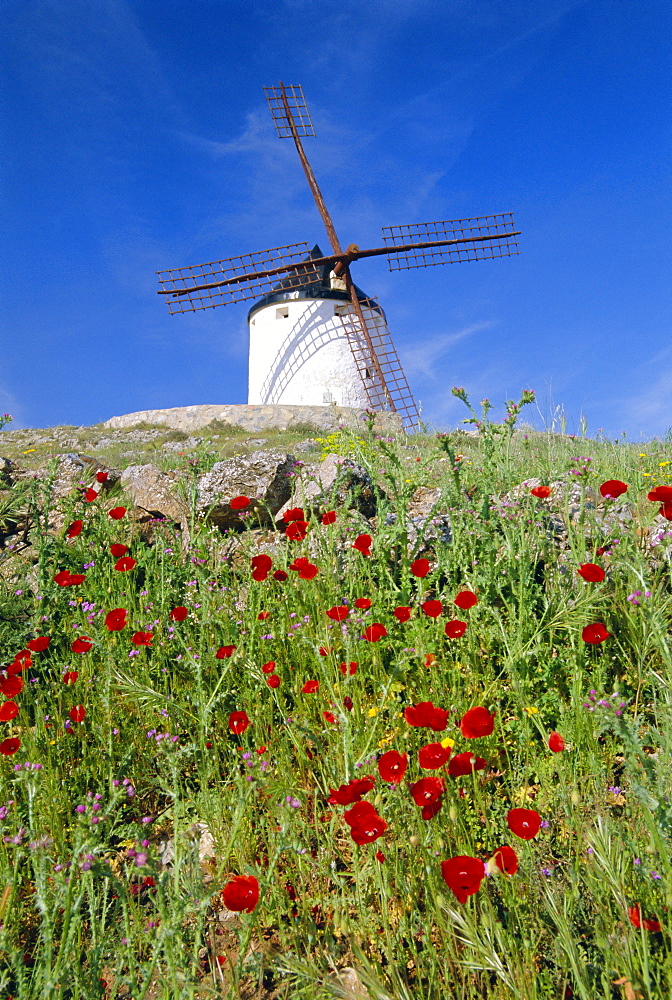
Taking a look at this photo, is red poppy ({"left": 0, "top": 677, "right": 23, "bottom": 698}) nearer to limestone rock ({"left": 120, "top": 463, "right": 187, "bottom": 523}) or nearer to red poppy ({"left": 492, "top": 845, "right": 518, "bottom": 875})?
red poppy ({"left": 492, "top": 845, "right": 518, "bottom": 875})

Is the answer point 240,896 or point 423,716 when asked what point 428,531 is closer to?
point 423,716

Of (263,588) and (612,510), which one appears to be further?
(612,510)

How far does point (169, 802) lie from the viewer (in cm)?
252

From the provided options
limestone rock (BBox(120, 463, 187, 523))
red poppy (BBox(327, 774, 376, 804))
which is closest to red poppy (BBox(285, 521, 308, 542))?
red poppy (BBox(327, 774, 376, 804))

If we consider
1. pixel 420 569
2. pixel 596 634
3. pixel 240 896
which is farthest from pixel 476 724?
pixel 420 569

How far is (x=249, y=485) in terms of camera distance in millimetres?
5004

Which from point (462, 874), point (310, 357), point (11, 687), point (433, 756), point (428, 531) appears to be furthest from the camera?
point (310, 357)

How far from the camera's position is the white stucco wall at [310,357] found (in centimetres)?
1956

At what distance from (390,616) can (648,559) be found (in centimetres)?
135

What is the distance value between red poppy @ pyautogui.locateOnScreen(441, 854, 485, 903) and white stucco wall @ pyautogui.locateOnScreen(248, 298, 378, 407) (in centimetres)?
1845

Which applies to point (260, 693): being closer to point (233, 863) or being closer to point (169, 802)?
point (169, 802)

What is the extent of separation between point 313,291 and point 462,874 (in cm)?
2032

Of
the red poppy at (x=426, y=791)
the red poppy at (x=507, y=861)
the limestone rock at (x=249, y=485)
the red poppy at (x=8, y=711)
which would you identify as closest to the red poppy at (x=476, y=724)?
the red poppy at (x=426, y=791)

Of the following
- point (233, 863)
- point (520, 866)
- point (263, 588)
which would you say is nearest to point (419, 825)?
point (520, 866)
